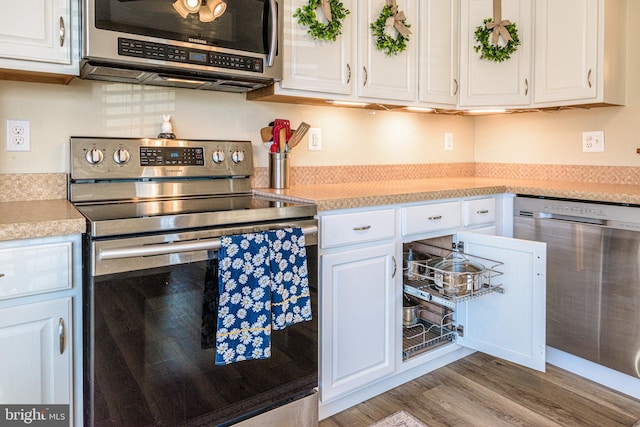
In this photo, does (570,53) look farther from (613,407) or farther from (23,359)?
(23,359)

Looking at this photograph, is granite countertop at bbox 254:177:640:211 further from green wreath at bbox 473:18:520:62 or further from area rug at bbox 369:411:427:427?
area rug at bbox 369:411:427:427

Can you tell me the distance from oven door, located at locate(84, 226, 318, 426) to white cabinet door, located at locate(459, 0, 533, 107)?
1.85m

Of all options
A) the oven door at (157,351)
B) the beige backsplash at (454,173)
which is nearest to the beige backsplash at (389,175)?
the beige backsplash at (454,173)

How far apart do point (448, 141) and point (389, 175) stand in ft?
1.96

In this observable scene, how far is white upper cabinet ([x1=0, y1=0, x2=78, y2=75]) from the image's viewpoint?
1395mm

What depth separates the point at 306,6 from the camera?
1937mm

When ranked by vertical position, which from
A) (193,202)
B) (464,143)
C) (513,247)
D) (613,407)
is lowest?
(613,407)

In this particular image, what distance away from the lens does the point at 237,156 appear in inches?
80.8

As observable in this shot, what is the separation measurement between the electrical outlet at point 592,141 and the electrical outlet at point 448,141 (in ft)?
2.53

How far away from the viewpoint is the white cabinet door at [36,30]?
4.57 feet

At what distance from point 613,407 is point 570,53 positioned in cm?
169

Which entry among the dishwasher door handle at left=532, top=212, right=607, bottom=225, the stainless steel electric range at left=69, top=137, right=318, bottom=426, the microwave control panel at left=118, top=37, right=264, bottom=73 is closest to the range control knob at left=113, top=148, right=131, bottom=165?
the stainless steel electric range at left=69, top=137, right=318, bottom=426

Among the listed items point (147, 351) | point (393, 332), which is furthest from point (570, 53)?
point (147, 351)

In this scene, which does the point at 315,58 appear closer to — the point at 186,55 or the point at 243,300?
the point at 186,55
